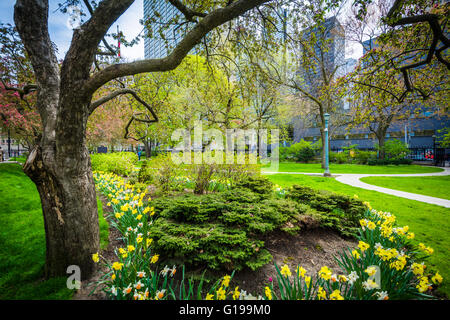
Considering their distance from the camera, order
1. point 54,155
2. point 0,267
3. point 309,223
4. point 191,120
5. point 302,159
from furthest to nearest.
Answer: point 302,159 → point 191,120 → point 309,223 → point 0,267 → point 54,155

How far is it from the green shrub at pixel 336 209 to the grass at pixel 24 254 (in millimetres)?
3990

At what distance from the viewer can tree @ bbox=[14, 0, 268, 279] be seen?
2.03m

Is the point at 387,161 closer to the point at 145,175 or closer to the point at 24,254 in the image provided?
the point at 145,175

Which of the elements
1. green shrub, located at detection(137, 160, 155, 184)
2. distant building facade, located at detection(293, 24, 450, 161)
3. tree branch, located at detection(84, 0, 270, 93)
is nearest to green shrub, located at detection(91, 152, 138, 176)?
green shrub, located at detection(137, 160, 155, 184)

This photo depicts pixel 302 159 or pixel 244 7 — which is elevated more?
pixel 244 7

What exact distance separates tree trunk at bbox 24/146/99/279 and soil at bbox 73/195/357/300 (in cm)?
36

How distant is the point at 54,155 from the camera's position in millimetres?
2164

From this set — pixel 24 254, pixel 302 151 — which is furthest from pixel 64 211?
pixel 302 151

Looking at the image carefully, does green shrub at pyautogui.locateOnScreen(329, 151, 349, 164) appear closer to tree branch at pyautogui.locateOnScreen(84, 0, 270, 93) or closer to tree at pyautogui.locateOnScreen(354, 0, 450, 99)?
tree at pyautogui.locateOnScreen(354, 0, 450, 99)

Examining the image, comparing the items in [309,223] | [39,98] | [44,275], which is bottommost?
[44,275]
